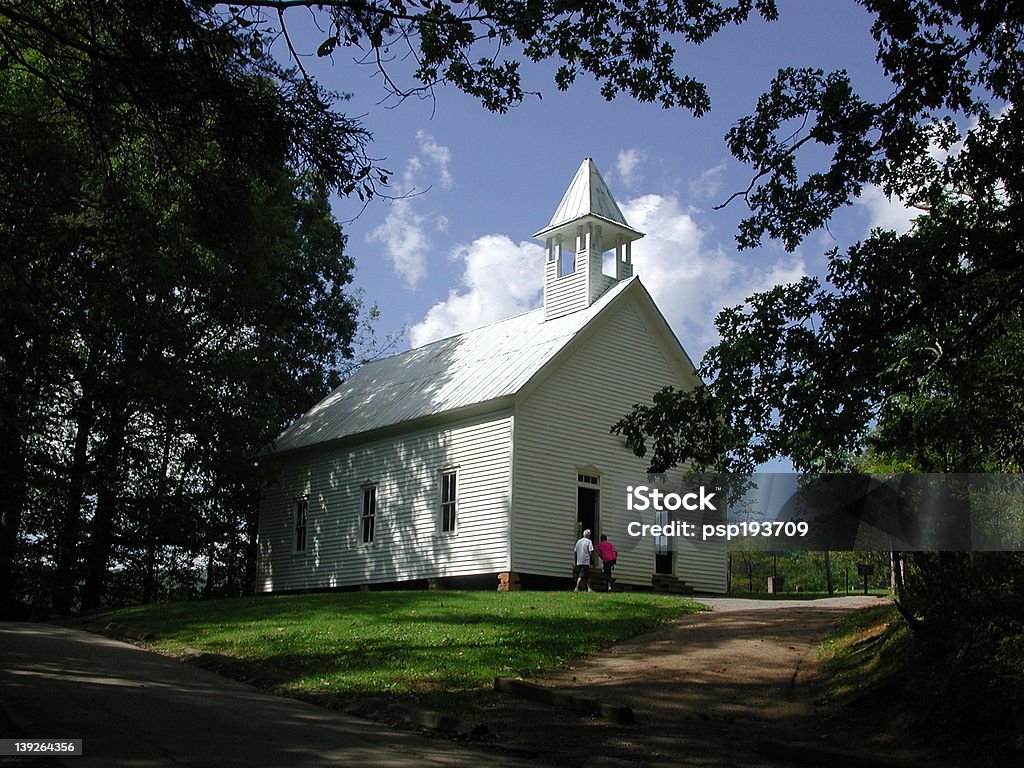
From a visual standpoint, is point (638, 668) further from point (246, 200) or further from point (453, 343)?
point (453, 343)

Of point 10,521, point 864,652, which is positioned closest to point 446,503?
point 10,521

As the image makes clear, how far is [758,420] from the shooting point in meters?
12.3

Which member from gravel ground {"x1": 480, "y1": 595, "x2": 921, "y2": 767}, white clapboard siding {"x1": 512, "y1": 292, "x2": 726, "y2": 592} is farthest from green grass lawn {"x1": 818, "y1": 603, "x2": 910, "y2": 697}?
white clapboard siding {"x1": 512, "y1": 292, "x2": 726, "y2": 592}

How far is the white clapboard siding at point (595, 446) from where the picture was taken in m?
26.6

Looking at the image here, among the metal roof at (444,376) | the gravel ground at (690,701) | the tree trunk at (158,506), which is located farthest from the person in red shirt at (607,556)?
the tree trunk at (158,506)

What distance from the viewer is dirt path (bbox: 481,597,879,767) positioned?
10047mm

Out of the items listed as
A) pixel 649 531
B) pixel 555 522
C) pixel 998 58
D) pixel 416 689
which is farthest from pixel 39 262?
pixel 649 531

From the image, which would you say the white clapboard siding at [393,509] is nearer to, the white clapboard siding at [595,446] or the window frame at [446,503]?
the window frame at [446,503]

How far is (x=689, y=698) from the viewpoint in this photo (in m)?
12.5

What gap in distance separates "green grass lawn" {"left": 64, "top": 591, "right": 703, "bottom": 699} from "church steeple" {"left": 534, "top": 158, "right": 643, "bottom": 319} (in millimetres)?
10445

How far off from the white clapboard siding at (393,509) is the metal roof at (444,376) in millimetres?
620

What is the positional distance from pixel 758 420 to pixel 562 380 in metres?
15.7

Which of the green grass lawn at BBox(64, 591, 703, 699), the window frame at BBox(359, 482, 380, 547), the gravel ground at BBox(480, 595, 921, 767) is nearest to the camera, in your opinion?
the gravel ground at BBox(480, 595, 921, 767)

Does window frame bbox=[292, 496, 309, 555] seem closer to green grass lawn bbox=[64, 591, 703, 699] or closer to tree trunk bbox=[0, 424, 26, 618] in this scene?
tree trunk bbox=[0, 424, 26, 618]
